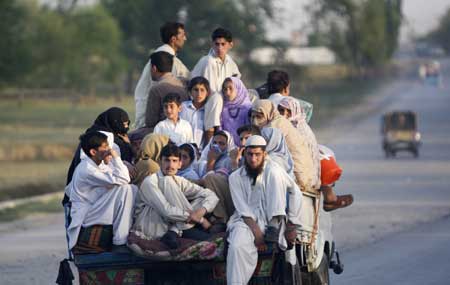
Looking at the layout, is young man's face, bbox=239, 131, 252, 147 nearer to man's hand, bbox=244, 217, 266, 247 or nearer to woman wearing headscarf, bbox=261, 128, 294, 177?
woman wearing headscarf, bbox=261, 128, 294, 177

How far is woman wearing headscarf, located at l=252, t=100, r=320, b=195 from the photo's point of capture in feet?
35.4

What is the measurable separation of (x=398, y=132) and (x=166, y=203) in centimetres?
2912

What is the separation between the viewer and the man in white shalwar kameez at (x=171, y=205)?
9680 mm

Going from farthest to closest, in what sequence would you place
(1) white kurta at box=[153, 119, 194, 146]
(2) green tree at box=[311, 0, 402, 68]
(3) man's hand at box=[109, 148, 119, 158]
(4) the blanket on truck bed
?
(2) green tree at box=[311, 0, 402, 68] → (1) white kurta at box=[153, 119, 194, 146] → (3) man's hand at box=[109, 148, 119, 158] → (4) the blanket on truck bed

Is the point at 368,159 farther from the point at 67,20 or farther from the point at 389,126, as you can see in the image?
the point at 67,20

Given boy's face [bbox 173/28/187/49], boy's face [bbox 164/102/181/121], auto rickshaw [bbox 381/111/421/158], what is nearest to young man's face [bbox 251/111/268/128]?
boy's face [bbox 164/102/181/121]

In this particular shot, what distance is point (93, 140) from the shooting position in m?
9.91

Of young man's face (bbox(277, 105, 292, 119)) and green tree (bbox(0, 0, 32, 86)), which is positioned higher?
green tree (bbox(0, 0, 32, 86))

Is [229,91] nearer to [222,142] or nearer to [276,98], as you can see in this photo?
[276,98]

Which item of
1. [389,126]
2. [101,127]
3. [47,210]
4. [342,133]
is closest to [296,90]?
[342,133]

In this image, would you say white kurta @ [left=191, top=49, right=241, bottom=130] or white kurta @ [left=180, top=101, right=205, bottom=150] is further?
white kurta @ [left=191, top=49, right=241, bottom=130]

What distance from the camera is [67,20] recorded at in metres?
104

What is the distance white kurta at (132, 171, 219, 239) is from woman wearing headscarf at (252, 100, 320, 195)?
1.14 metres

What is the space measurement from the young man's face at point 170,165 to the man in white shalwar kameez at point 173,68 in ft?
10.4
